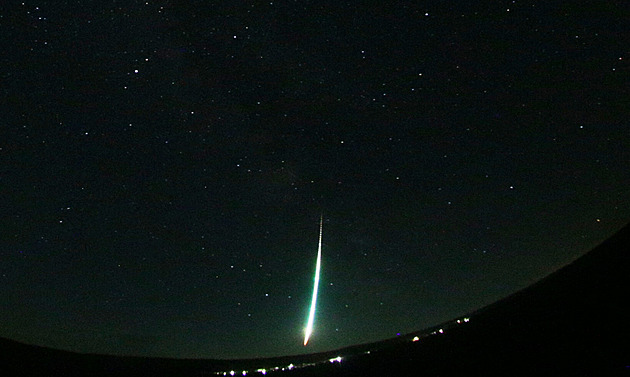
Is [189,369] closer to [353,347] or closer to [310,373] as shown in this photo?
[310,373]

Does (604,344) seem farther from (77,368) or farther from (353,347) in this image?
(77,368)

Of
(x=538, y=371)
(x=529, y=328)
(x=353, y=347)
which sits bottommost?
(x=538, y=371)

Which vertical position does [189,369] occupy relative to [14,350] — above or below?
below

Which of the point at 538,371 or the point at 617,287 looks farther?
the point at 538,371

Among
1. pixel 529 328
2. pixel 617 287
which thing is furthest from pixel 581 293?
pixel 529 328

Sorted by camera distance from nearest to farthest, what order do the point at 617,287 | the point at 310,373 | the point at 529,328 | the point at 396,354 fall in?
the point at 617,287
the point at 529,328
the point at 396,354
the point at 310,373

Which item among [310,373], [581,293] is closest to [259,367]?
[310,373]

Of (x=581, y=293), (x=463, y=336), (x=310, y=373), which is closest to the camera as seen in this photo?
(x=581, y=293)
